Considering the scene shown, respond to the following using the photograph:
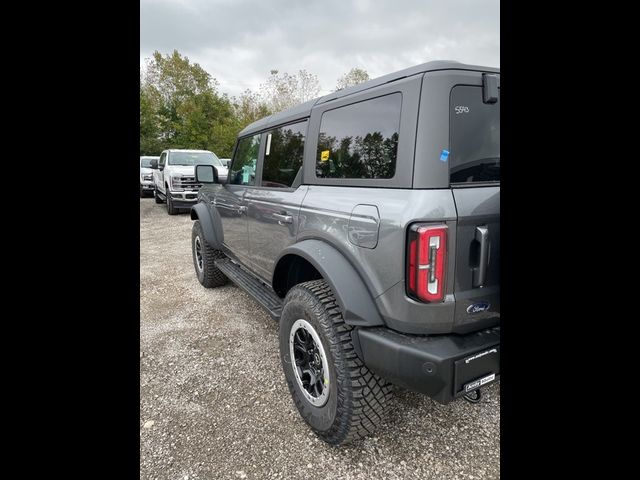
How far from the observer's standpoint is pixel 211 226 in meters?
4.24

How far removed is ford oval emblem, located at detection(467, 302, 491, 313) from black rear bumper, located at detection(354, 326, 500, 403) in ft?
0.43

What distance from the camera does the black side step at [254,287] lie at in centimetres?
281

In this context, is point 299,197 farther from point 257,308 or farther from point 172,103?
point 172,103

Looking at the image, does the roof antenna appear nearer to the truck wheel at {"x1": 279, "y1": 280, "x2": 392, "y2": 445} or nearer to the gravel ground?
the truck wheel at {"x1": 279, "y1": 280, "x2": 392, "y2": 445}

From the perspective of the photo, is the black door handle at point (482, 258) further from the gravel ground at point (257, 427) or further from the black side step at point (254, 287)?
the black side step at point (254, 287)

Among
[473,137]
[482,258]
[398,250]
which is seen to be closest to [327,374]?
[398,250]

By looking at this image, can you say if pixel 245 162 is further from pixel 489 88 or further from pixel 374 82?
pixel 489 88

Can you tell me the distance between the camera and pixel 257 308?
4.04m

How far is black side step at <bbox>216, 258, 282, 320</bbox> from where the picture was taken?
2.81 meters

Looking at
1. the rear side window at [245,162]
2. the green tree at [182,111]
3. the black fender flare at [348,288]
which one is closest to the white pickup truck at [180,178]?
the rear side window at [245,162]
